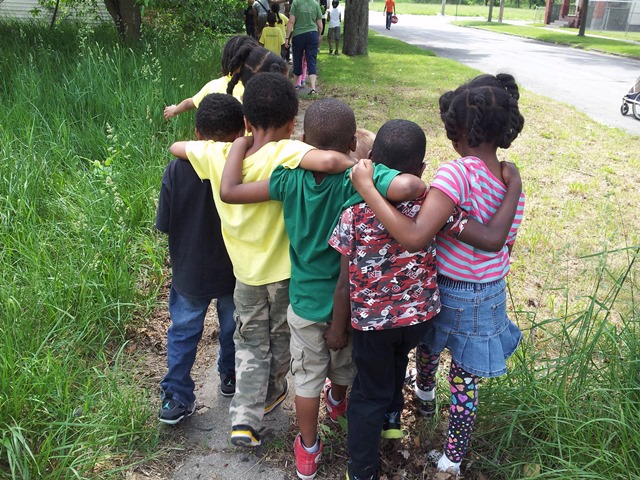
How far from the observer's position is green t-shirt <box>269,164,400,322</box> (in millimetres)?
2111

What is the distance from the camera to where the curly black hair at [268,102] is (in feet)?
7.39

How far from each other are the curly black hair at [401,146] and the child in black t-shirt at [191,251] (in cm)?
86

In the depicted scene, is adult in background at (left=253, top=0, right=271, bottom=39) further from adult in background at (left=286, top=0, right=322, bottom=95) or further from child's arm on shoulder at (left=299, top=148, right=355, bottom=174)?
child's arm on shoulder at (left=299, top=148, right=355, bottom=174)

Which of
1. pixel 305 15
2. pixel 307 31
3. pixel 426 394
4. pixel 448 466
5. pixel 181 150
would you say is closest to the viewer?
pixel 448 466

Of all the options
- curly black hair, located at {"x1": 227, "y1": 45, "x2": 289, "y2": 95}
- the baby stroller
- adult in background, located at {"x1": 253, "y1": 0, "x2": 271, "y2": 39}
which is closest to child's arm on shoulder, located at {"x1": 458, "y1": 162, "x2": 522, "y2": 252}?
curly black hair, located at {"x1": 227, "y1": 45, "x2": 289, "y2": 95}

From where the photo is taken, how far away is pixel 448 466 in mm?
2283

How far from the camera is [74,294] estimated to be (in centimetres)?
300

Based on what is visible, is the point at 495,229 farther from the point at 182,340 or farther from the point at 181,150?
the point at 182,340

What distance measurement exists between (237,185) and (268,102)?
362 mm

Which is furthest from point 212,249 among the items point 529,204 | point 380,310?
point 529,204

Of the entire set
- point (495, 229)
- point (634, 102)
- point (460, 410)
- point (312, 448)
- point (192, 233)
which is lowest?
point (312, 448)

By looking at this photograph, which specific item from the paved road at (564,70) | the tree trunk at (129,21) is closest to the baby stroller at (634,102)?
the paved road at (564,70)

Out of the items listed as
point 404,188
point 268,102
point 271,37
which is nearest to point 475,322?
point 404,188

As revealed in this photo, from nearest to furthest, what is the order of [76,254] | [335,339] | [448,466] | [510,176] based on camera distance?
[510,176]
[335,339]
[448,466]
[76,254]
